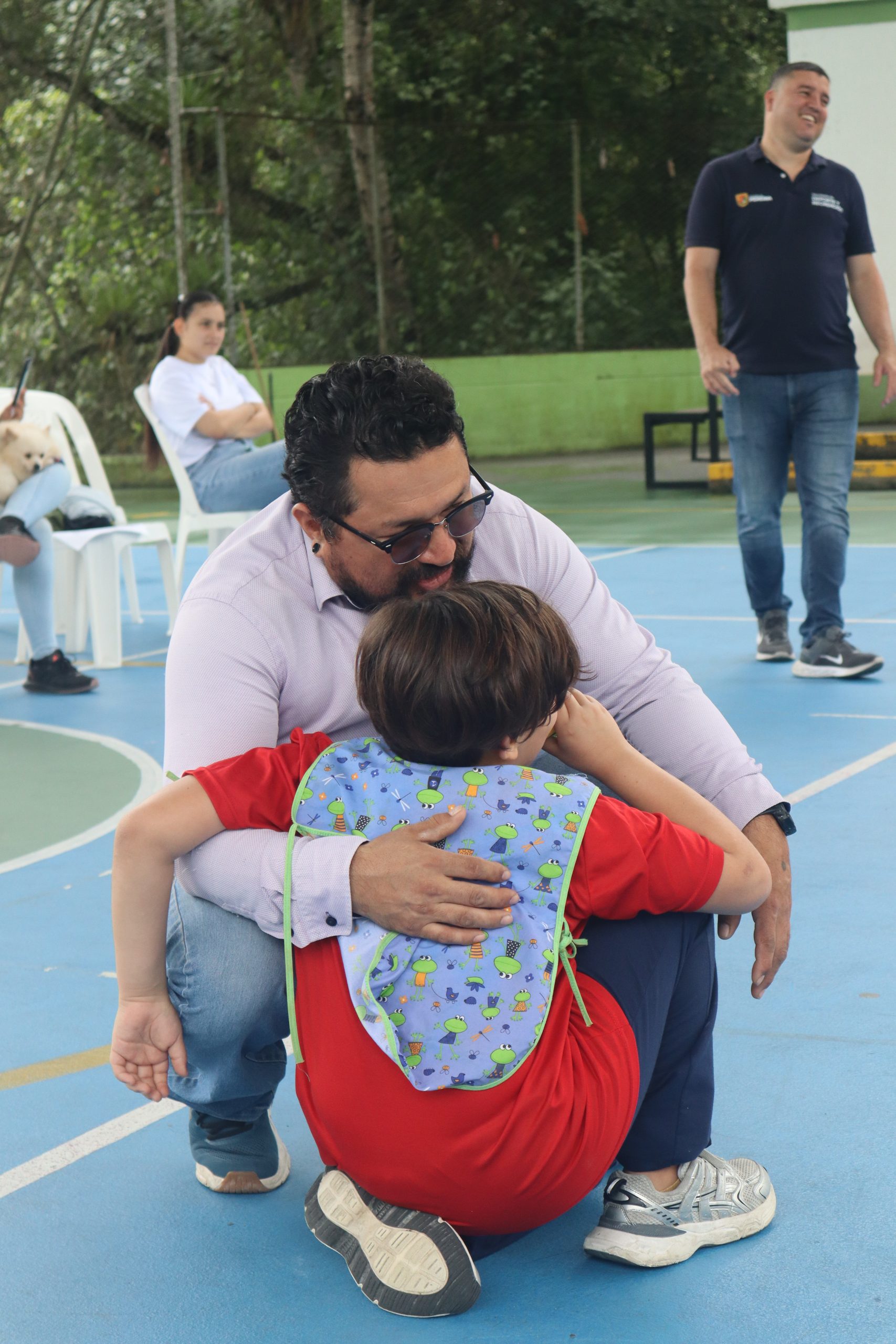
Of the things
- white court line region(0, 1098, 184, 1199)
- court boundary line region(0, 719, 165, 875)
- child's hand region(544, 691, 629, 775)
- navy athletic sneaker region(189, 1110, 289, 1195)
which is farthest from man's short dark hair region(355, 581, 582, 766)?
court boundary line region(0, 719, 165, 875)

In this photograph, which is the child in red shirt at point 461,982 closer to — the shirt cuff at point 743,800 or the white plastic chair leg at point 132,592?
the shirt cuff at point 743,800

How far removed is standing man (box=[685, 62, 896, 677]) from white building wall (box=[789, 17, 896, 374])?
705 centimetres

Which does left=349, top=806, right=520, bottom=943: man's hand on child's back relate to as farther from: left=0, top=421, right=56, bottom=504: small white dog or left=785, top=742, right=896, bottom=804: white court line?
left=0, top=421, right=56, bottom=504: small white dog

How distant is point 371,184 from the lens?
15016 millimetres

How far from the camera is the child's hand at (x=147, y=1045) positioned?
1.82 m

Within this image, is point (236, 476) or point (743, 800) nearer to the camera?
point (743, 800)

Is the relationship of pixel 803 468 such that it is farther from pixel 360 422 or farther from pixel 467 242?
pixel 467 242

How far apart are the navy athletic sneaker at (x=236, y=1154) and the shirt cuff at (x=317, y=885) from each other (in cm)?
41

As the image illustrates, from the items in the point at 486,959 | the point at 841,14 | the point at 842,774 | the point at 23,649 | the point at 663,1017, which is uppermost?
the point at 841,14

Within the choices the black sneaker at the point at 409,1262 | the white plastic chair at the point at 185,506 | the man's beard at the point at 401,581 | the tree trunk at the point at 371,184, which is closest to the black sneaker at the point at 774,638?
the white plastic chair at the point at 185,506

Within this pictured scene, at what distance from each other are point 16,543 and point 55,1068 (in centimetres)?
324

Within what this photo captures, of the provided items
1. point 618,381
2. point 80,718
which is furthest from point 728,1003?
point 618,381

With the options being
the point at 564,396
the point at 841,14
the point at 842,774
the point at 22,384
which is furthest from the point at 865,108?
the point at 842,774

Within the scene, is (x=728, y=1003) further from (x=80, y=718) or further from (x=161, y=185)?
(x=161, y=185)
